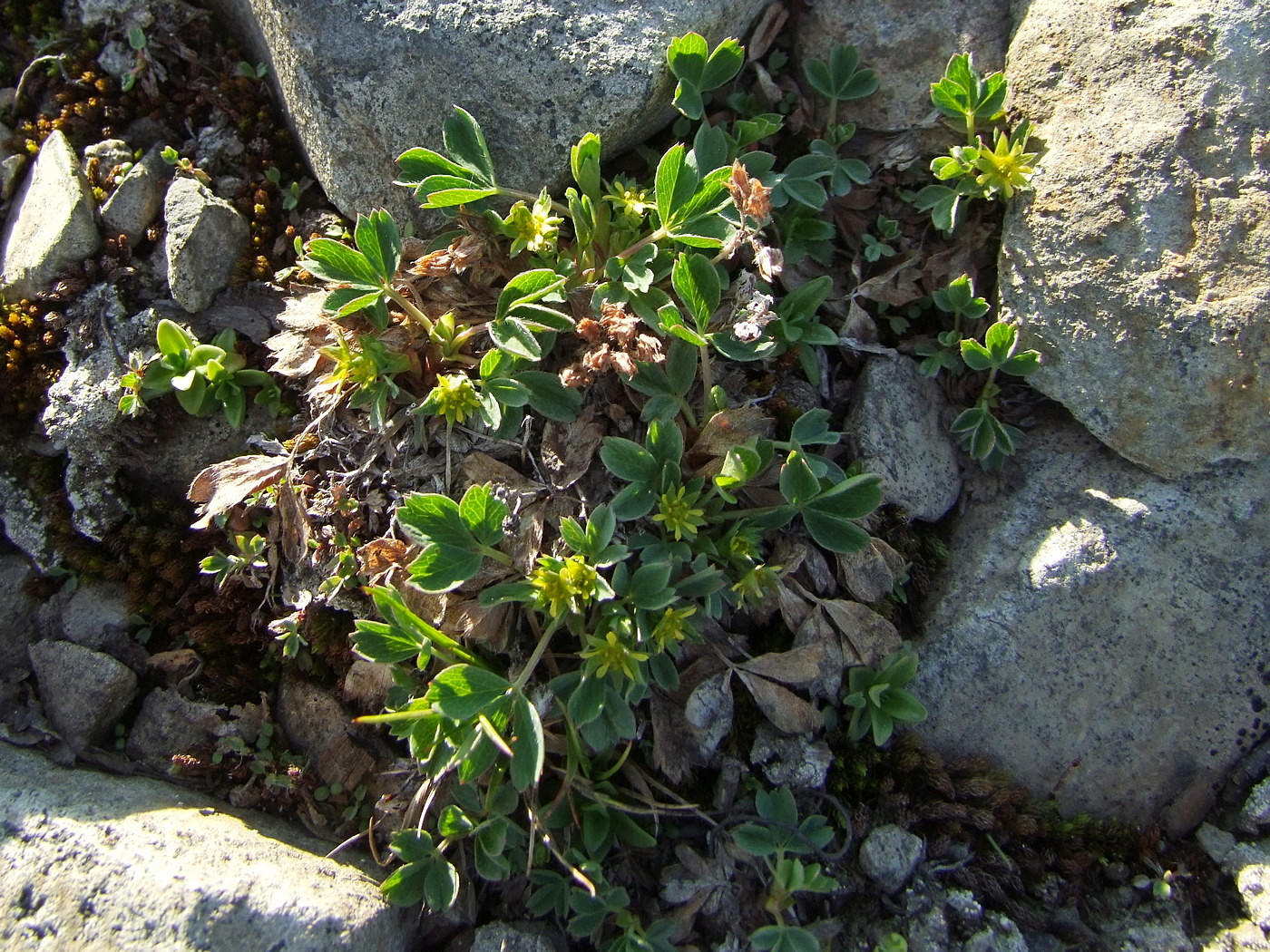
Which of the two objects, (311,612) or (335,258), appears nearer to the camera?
(335,258)

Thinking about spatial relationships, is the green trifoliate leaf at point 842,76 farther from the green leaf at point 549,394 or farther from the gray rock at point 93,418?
the gray rock at point 93,418

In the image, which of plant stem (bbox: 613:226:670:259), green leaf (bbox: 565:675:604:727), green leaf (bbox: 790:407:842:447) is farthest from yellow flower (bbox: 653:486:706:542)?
plant stem (bbox: 613:226:670:259)

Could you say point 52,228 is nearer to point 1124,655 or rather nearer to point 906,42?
point 906,42

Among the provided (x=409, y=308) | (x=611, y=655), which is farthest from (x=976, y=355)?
(x=409, y=308)

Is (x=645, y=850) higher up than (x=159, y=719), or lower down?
lower down

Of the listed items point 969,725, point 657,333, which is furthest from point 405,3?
point 969,725

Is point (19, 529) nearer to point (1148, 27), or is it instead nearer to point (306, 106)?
point (306, 106)
